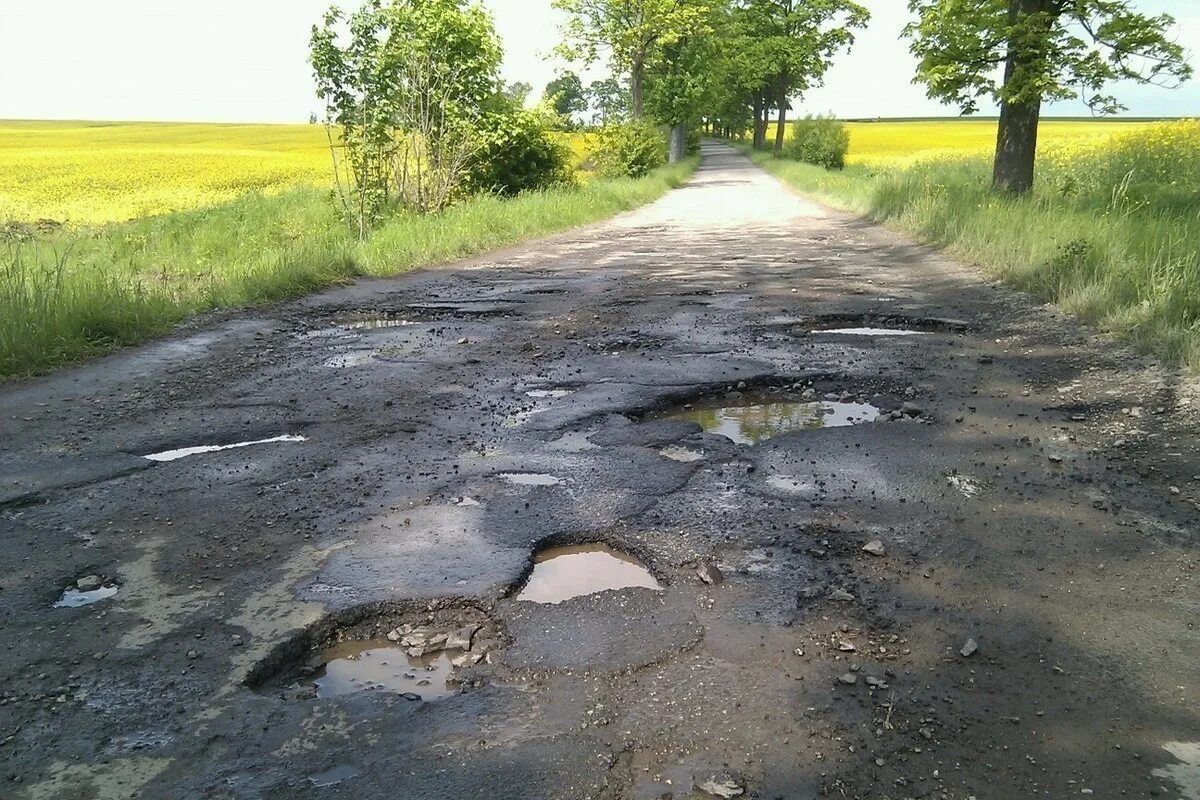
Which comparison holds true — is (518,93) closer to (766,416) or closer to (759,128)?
(766,416)

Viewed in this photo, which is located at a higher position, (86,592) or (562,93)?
(562,93)

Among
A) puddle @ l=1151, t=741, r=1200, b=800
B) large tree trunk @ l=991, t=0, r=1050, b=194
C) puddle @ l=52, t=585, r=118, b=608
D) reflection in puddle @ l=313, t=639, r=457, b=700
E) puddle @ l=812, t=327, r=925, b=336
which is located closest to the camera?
puddle @ l=1151, t=741, r=1200, b=800

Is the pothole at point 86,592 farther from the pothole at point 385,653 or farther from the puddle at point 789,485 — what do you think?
the puddle at point 789,485

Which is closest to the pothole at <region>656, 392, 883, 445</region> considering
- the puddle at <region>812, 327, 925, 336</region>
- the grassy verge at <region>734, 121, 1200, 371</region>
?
the puddle at <region>812, 327, 925, 336</region>

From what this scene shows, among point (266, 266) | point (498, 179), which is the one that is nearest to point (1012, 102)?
point (266, 266)

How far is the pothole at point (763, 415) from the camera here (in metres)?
4.68

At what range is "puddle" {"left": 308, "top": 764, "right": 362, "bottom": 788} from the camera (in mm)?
2020

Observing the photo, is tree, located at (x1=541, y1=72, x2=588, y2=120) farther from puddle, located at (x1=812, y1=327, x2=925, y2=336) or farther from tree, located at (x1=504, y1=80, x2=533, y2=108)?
puddle, located at (x1=812, y1=327, x2=925, y2=336)

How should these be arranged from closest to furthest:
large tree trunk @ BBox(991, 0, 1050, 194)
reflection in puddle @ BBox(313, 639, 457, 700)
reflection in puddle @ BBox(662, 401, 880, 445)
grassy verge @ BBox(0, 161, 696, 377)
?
reflection in puddle @ BBox(313, 639, 457, 700) < reflection in puddle @ BBox(662, 401, 880, 445) < grassy verge @ BBox(0, 161, 696, 377) < large tree trunk @ BBox(991, 0, 1050, 194)

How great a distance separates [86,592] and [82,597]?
35mm

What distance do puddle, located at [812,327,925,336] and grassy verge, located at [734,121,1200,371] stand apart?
1424 mm

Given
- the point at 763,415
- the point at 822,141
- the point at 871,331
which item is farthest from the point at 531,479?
the point at 822,141

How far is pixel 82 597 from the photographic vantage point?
2889mm

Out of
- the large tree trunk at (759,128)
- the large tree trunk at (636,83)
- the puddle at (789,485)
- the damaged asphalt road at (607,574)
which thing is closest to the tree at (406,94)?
the damaged asphalt road at (607,574)
